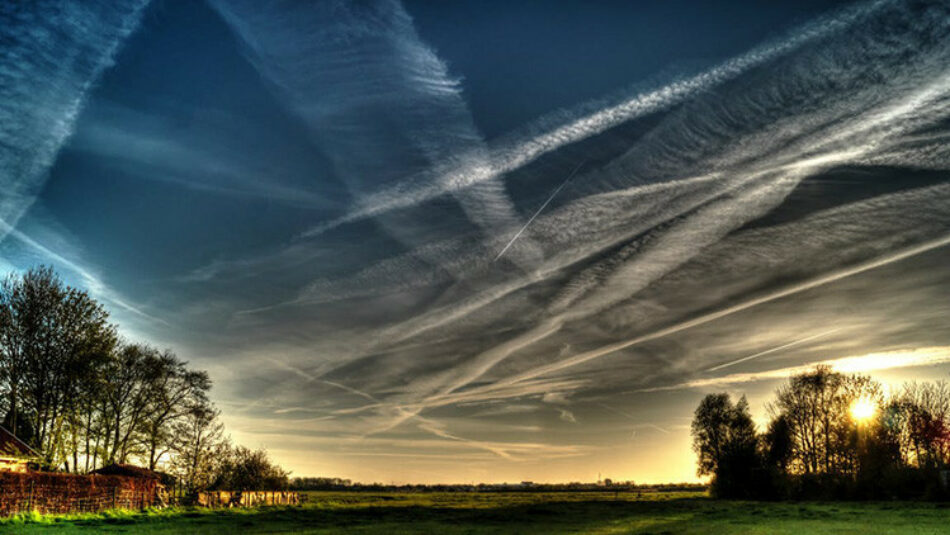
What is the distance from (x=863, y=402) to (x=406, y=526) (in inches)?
2330

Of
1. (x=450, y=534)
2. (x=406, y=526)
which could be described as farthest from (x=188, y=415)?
(x=450, y=534)

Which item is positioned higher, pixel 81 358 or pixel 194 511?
pixel 81 358

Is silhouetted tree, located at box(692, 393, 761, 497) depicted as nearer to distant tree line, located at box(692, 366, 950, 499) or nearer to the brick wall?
distant tree line, located at box(692, 366, 950, 499)

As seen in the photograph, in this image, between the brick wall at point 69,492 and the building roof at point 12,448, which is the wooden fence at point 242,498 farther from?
the building roof at point 12,448

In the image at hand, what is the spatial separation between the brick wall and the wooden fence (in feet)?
28.2

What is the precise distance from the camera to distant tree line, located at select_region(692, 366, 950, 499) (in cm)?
6406

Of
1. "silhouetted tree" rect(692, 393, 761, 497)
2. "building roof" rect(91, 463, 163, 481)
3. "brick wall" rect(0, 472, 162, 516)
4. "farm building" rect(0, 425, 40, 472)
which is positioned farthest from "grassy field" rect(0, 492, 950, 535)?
"silhouetted tree" rect(692, 393, 761, 497)

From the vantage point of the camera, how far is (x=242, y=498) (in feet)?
229

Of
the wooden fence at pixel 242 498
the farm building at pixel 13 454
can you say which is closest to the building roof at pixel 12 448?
the farm building at pixel 13 454

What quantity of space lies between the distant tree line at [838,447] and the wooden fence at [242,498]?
185ft

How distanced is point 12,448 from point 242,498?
27.4m

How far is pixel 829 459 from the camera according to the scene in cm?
7381

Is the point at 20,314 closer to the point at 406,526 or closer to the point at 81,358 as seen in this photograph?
the point at 81,358

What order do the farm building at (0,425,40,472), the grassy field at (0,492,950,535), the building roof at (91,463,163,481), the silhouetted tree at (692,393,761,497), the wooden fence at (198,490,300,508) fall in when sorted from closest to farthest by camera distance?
the grassy field at (0,492,950,535), the farm building at (0,425,40,472), the building roof at (91,463,163,481), the wooden fence at (198,490,300,508), the silhouetted tree at (692,393,761,497)
